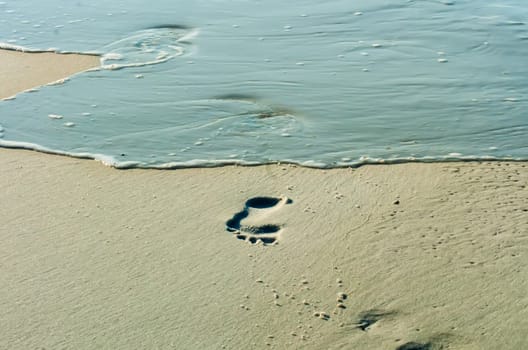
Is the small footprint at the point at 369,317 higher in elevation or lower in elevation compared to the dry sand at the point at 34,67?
lower

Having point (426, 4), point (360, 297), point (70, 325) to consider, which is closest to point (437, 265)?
point (360, 297)

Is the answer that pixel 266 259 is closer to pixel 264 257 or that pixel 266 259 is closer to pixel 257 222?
pixel 264 257

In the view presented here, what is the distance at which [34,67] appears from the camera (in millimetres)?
5500

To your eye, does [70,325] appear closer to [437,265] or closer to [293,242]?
[293,242]

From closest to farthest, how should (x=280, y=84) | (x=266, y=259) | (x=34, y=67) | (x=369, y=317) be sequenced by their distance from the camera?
(x=369, y=317), (x=266, y=259), (x=280, y=84), (x=34, y=67)

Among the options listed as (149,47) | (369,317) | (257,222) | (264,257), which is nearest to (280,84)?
(149,47)

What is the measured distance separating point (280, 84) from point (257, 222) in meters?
1.79

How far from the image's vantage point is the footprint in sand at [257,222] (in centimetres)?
322

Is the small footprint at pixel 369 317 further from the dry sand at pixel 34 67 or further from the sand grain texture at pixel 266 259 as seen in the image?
the dry sand at pixel 34 67

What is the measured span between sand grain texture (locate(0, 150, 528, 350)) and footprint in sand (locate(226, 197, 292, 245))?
3 cm

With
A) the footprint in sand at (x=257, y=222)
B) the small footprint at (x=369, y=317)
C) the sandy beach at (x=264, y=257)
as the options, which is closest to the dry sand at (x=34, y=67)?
the sandy beach at (x=264, y=257)

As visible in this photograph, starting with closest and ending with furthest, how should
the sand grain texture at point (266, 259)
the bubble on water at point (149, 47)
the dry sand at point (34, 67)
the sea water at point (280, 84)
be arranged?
the sand grain texture at point (266, 259)
the sea water at point (280, 84)
the dry sand at point (34, 67)
the bubble on water at point (149, 47)

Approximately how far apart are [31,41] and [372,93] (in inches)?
120

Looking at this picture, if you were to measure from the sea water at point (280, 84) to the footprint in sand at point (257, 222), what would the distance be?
0.47m
